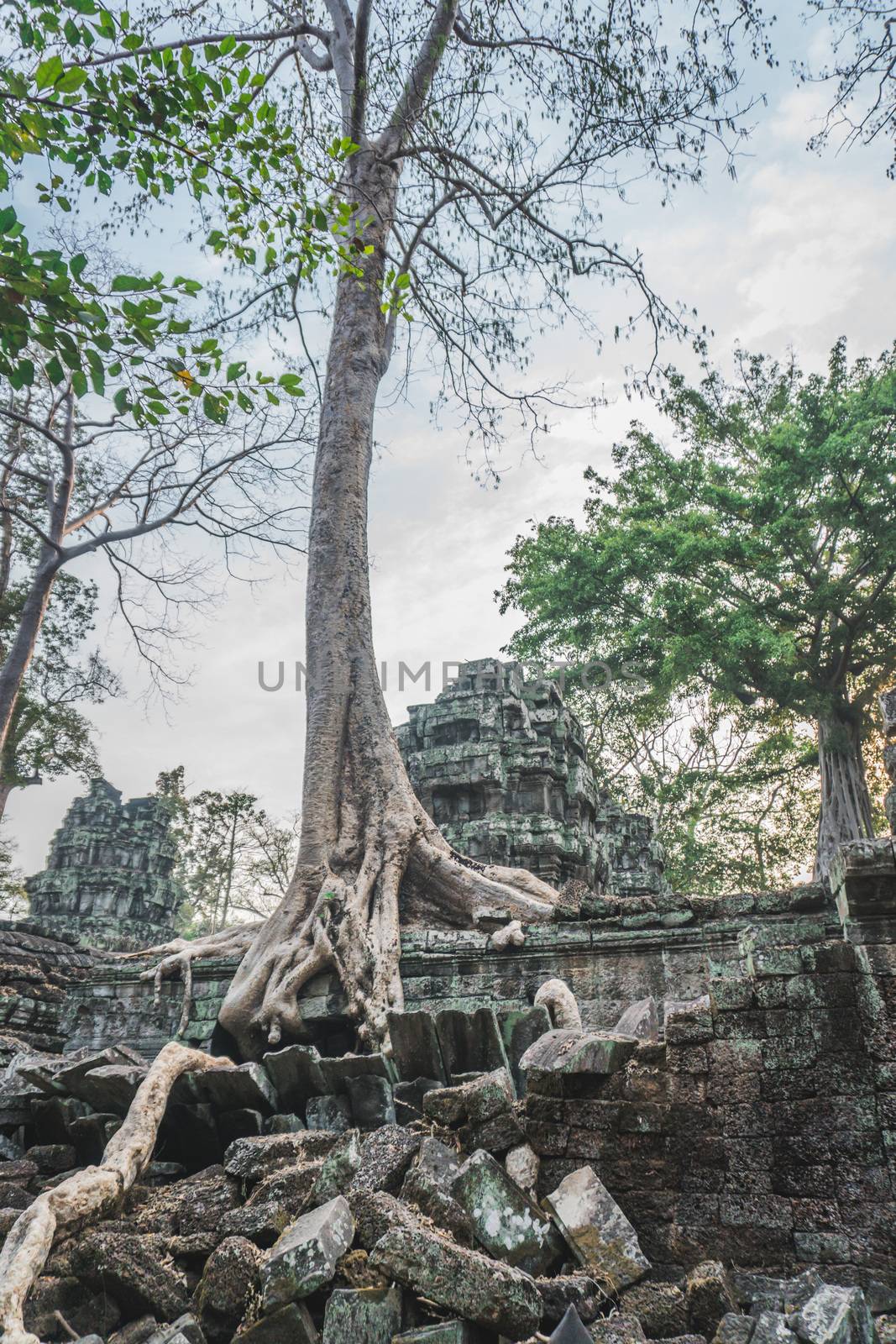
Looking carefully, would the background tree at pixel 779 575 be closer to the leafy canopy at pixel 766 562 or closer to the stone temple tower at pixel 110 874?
the leafy canopy at pixel 766 562

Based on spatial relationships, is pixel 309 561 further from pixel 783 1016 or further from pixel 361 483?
pixel 783 1016

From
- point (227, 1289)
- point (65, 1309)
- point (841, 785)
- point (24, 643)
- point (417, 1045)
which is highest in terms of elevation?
point (24, 643)

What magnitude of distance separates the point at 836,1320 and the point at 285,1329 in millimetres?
1418

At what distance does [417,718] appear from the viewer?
1195 centimetres

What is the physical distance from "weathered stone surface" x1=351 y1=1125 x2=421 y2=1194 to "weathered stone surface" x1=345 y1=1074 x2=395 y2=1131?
1041mm

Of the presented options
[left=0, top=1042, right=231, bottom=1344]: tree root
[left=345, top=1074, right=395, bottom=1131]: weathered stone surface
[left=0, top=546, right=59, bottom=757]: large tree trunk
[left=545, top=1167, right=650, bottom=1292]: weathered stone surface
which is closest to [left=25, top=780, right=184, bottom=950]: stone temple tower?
[left=0, top=546, right=59, bottom=757]: large tree trunk

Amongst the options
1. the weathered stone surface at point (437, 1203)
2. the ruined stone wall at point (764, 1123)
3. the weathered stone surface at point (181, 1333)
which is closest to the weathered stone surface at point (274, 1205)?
the weathered stone surface at point (181, 1333)

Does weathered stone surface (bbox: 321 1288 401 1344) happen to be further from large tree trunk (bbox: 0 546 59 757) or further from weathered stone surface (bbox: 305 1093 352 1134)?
large tree trunk (bbox: 0 546 59 757)

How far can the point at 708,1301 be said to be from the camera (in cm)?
234

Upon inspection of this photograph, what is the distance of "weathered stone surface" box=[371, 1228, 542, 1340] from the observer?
2.23 m

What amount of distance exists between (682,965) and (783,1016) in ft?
6.88

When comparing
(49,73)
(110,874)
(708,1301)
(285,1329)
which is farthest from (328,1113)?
(110,874)

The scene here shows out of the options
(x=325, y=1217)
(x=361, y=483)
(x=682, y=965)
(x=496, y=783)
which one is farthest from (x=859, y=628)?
(x=325, y=1217)

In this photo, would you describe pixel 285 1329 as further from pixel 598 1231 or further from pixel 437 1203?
pixel 598 1231
